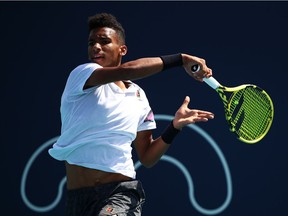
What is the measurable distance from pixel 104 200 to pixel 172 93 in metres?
3.03

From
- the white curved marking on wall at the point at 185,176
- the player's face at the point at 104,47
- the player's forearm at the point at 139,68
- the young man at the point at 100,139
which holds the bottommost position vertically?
the white curved marking on wall at the point at 185,176

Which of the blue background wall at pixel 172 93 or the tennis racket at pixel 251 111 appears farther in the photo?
the blue background wall at pixel 172 93

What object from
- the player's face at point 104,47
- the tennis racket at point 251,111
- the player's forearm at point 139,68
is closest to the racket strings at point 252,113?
the tennis racket at point 251,111

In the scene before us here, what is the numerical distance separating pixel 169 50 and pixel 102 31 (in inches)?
103

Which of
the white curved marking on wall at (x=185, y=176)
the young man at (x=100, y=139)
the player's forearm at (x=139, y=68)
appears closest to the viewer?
the player's forearm at (x=139, y=68)

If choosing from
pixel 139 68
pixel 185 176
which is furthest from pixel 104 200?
pixel 185 176

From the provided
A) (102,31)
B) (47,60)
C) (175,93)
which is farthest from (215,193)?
(102,31)

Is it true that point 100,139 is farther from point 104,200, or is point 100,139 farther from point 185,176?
point 185,176

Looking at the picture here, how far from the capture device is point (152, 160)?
4.93m

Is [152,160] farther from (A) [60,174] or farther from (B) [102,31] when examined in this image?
(A) [60,174]

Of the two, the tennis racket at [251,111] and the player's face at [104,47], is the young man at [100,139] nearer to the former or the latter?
the player's face at [104,47]

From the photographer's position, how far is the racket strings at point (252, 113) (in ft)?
15.8

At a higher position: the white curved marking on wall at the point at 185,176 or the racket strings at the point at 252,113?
the racket strings at the point at 252,113

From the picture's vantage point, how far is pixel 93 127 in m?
4.45
